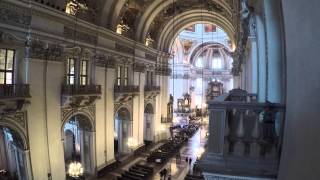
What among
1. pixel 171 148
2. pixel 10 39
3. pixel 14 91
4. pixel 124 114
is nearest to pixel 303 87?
pixel 14 91

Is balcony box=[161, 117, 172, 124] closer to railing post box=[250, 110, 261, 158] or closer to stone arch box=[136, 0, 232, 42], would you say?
stone arch box=[136, 0, 232, 42]

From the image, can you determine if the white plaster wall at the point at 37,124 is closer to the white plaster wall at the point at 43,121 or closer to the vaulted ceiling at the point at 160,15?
the white plaster wall at the point at 43,121

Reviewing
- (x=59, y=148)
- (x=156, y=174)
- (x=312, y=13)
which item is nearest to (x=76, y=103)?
(x=59, y=148)

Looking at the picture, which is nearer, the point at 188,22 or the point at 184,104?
the point at 188,22

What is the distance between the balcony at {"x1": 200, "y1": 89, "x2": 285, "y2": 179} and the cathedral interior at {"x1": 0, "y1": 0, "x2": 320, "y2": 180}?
0.02 m

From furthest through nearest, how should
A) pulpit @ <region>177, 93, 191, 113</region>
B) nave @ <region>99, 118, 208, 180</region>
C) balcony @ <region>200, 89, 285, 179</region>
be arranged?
pulpit @ <region>177, 93, 191, 113</region>
nave @ <region>99, 118, 208, 180</region>
balcony @ <region>200, 89, 285, 179</region>

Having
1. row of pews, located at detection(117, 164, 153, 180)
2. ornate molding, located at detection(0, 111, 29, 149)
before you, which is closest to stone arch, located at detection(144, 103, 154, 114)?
row of pews, located at detection(117, 164, 153, 180)

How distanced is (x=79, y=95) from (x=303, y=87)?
13397 mm

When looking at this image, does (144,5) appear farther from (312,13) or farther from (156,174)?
(312,13)

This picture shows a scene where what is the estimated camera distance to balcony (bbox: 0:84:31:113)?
35.2 feet

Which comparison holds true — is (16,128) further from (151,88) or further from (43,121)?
(151,88)

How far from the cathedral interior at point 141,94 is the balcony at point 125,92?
9 centimetres

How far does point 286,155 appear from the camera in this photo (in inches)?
130

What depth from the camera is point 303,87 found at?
2.57 metres
